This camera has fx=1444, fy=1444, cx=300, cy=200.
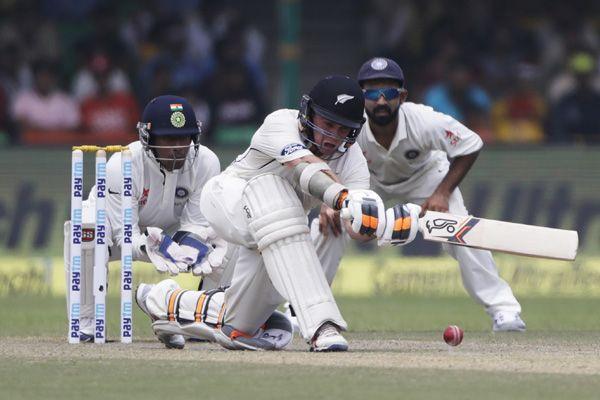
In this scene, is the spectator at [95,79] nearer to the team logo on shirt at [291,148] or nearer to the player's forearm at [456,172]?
the player's forearm at [456,172]

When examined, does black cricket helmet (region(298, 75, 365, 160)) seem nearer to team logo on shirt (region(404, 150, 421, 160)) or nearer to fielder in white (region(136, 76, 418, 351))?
fielder in white (region(136, 76, 418, 351))

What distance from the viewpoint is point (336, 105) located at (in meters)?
6.93

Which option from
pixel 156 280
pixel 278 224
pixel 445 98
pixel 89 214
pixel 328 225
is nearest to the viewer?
pixel 278 224

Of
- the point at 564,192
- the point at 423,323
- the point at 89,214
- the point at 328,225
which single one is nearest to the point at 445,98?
the point at 564,192

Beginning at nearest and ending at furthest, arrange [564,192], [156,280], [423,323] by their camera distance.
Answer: [423,323], [156,280], [564,192]

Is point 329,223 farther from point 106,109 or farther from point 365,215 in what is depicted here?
point 106,109

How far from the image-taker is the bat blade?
701 cm

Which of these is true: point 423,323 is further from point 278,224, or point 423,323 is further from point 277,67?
point 277,67

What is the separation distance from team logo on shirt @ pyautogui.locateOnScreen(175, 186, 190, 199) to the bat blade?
1.87 m

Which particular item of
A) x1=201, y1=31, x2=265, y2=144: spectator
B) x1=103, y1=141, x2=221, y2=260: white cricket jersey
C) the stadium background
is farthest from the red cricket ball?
x1=201, y1=31, x2=265, y2=144: spectator

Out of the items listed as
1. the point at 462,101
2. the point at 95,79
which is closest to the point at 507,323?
the point at 462,101

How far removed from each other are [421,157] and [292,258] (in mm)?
2738

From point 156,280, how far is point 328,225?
13.5 feet

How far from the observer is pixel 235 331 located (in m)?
7.30
